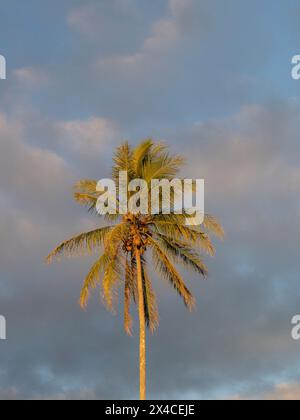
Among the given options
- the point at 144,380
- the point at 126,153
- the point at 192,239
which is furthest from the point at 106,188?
the point at 144,380

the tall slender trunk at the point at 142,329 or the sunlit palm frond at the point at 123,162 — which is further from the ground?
the sunlit palm frond at the point at 123,162

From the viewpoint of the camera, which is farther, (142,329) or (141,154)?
(141,154)

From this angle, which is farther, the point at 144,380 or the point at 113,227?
the point at 113,227

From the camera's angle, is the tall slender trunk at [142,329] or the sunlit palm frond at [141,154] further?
the sunlit palm frond at [141,154]

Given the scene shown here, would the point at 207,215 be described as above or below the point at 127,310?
above

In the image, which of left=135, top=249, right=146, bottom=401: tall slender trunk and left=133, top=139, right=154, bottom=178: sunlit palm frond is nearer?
left=135, top=249, right=146, bottom=401: tall slender trunk

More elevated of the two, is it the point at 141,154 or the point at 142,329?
the point at 141,154

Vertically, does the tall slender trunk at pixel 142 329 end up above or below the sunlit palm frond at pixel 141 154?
below

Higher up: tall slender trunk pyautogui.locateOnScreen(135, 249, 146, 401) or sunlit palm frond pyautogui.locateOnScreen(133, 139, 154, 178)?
sunlit palm frond pyautogui.locateOnScreen(133, 139, 154, 178)
